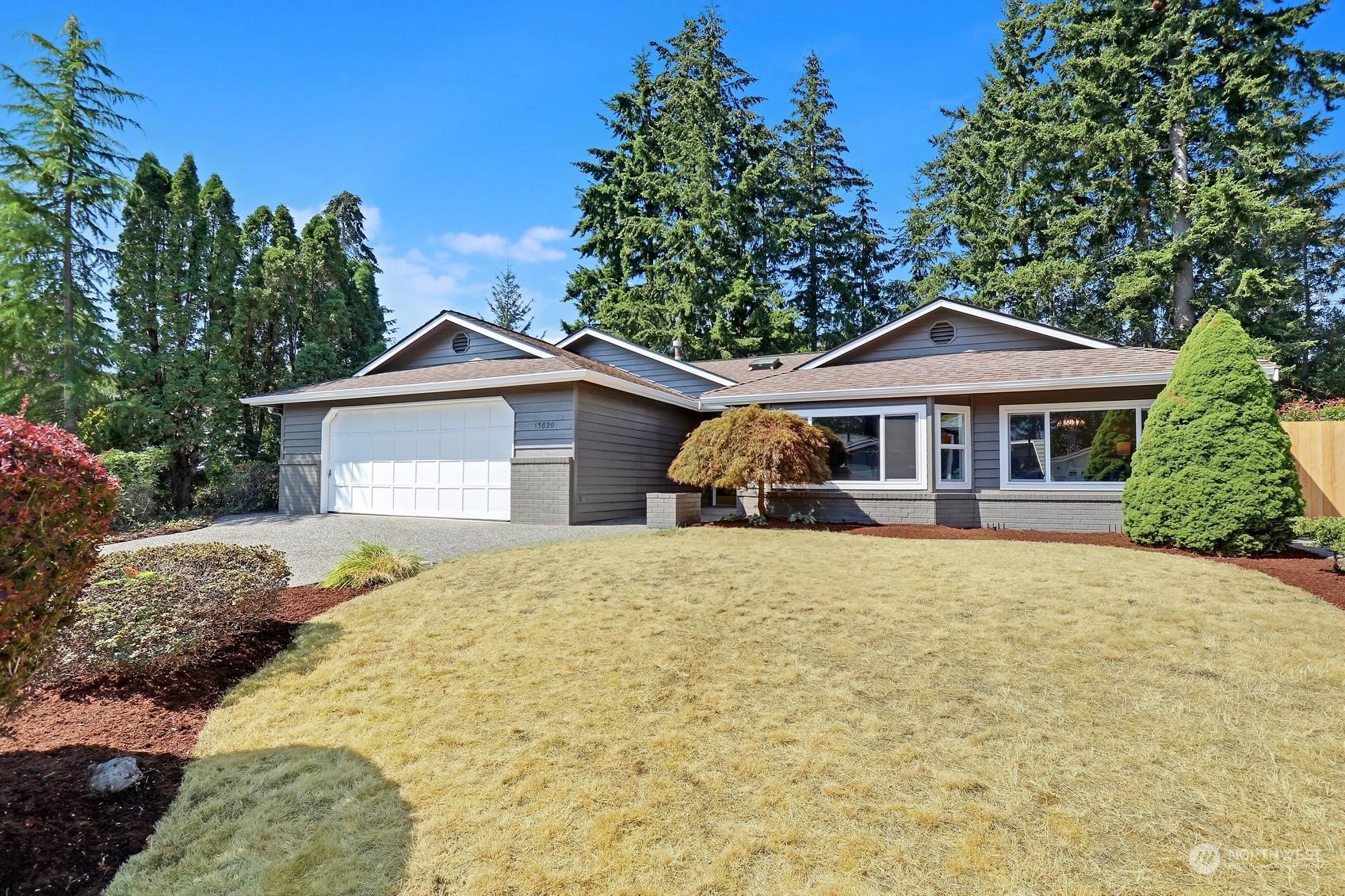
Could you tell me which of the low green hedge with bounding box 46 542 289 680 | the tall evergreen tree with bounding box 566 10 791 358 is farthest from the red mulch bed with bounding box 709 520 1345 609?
the tall evergreen tree with bounding box 566 10 791 358

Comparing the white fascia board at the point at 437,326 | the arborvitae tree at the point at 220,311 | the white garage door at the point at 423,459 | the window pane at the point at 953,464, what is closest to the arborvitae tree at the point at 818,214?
the window pane at the point at 953,464

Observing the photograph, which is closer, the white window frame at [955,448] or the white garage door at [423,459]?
the white window frame at [955,448]

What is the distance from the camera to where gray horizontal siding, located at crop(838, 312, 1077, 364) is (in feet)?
43.3

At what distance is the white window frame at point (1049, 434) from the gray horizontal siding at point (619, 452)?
21.8ft

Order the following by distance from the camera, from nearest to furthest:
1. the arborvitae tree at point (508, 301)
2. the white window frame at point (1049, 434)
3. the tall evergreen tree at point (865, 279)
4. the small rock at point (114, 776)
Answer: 1. the small rock at point (114, 776)
2. the white window frame at point (1049, 434)
3. the tall evergreen tree at point (865, 279)
4. the arborvitae tree at point (508, 301)

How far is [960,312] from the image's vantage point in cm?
1361

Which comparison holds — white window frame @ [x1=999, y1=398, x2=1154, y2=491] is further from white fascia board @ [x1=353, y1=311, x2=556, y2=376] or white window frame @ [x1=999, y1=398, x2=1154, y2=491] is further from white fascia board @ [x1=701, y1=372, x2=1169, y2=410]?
white fascia board @ [x1=353, y1=311, x2=556, y2=376]

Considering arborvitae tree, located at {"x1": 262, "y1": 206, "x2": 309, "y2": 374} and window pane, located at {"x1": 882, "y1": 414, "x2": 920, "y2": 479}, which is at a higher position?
arborvitae tree, located at {"x1": 262, "y1": 206, "x2": 309, "y2": 374}

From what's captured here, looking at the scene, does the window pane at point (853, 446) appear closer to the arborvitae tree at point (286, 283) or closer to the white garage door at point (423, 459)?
the white garage door at point (423, 459)

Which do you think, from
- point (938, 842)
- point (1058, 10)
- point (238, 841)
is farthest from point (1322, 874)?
point (1058, 10)

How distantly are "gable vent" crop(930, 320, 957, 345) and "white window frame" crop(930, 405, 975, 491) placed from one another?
9.18 feet

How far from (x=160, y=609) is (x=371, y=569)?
2.30 meters

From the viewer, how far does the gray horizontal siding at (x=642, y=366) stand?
15.4 m

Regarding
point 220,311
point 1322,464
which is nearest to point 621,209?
point 220,311
